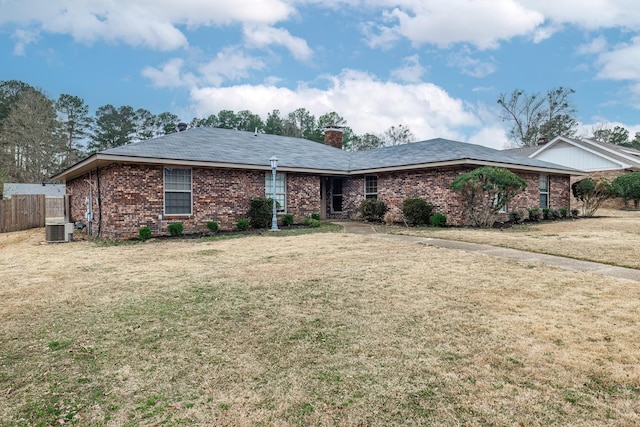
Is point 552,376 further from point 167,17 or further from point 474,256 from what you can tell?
point 167,17

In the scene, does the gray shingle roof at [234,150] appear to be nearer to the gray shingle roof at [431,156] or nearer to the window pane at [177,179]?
the window pane at [177,179]

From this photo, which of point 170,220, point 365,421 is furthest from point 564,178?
point 365,421

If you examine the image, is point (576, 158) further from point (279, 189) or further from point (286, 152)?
point (279, 189)

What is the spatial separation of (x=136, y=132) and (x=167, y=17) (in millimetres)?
36822

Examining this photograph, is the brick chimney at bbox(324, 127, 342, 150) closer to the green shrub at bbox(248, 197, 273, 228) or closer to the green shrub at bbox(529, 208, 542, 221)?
the green shrub at bbox(248, 197, 273, 228)

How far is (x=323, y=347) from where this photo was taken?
145 inches

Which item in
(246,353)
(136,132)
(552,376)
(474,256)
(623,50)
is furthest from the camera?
(136,132)

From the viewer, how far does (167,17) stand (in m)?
15.2

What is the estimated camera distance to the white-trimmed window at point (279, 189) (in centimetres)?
1534

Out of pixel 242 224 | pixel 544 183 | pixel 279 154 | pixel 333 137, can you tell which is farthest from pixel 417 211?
pixel 333 137

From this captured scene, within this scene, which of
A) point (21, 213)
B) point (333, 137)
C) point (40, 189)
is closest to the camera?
point (21, 213)

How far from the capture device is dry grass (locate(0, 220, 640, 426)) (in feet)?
8.75

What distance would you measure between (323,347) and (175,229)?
1004 centimetres

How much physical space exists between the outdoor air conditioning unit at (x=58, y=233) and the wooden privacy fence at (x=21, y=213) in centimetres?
722
